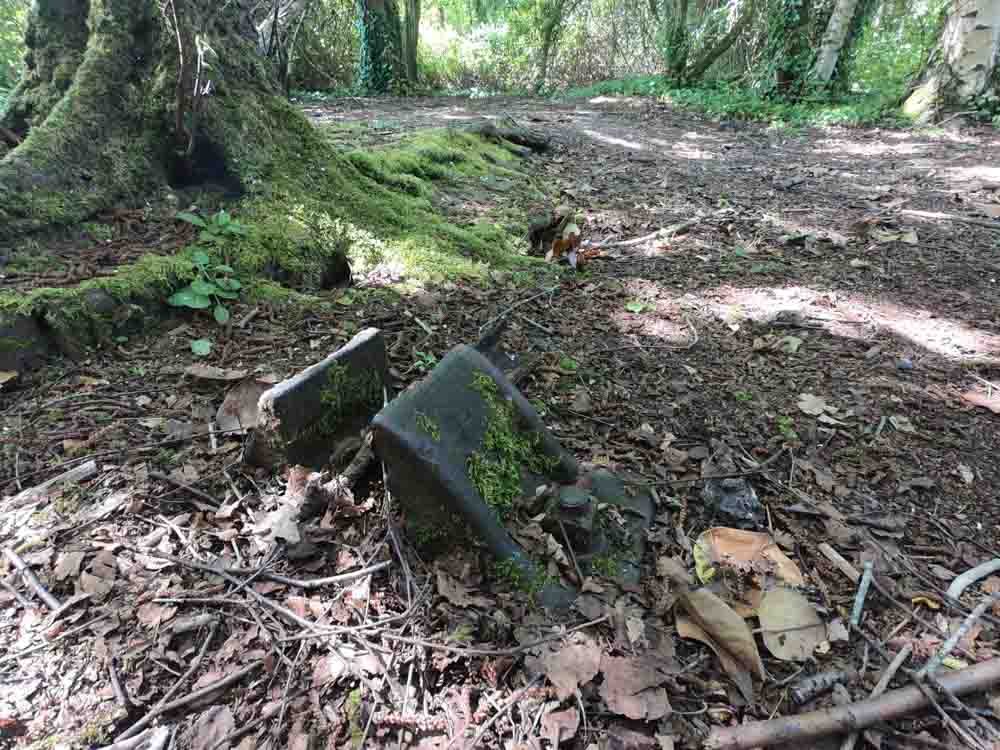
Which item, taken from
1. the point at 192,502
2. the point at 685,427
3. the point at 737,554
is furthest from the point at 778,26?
the point at 192,502

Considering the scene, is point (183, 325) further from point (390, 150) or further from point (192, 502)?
point (390, 150)

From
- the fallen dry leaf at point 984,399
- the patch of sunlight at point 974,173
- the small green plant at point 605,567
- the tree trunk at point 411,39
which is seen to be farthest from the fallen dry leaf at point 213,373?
the tree trunk at point 411,39

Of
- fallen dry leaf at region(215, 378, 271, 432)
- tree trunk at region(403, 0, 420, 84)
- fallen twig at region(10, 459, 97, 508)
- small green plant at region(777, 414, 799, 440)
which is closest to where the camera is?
fallen twig at region(10, 459, 97, 508)

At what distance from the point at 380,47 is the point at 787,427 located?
1441cm

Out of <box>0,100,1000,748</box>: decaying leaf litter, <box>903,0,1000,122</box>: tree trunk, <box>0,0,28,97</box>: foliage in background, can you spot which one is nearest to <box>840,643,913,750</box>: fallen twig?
<box>0,100,1000,748</box>: decaying leaf litter

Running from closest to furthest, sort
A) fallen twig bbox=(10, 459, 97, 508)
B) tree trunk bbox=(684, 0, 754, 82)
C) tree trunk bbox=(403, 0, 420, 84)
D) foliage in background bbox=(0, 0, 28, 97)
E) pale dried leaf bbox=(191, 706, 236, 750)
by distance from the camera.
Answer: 1. pale dried leaf bbox=(191, 706, 236, 750)
2. fallen twig bbox=(10, 459, 97, 508)
3. foliage in background bbox=(0, 0, 28, 97)
4. tree trunk bbox=(684, 0, 754, 82)
5. tree trunk bbox=(403, 0, 420, 84)

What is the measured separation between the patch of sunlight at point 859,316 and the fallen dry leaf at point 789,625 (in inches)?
80.8

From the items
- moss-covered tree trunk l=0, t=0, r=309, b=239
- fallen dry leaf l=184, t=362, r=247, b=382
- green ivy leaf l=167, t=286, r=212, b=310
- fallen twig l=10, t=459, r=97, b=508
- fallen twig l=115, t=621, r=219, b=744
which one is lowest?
fallen twig l=115, t=621, r=219, b=744

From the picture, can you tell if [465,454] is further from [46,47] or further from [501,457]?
[46,47]

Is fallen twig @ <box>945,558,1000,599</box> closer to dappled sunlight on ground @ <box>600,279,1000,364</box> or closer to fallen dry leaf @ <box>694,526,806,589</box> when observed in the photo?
fallen dry leaf @ <box>694,526,806,589</box>

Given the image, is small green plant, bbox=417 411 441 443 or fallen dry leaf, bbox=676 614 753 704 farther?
small green plant, bbox=417 411 441 443

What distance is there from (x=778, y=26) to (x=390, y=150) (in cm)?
1032

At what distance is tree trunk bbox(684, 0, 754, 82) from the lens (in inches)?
489

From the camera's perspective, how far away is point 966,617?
1748 mm
